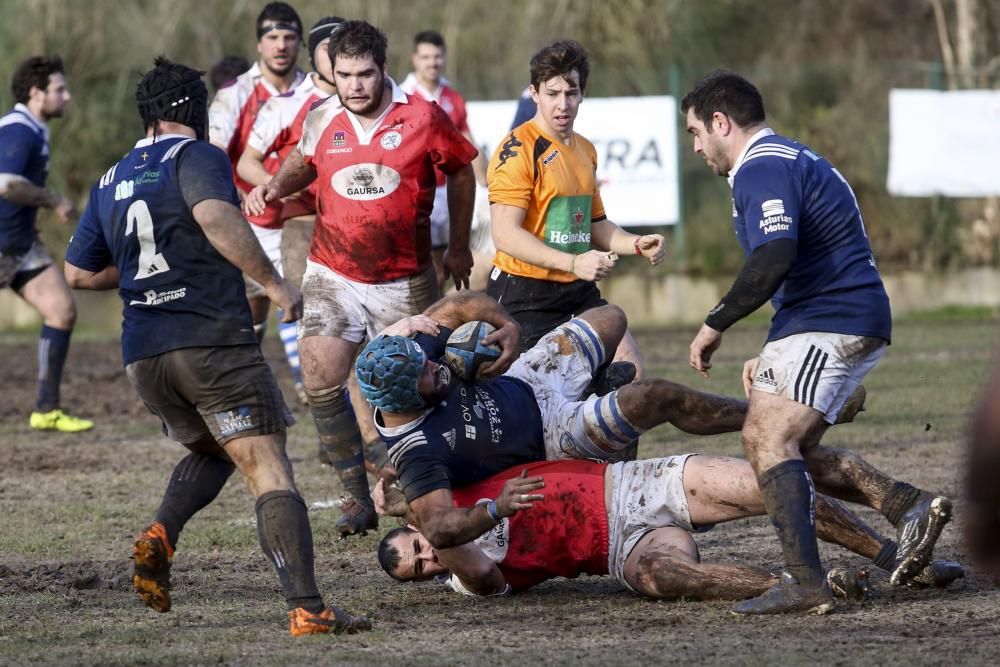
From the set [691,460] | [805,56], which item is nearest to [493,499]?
[691,460]

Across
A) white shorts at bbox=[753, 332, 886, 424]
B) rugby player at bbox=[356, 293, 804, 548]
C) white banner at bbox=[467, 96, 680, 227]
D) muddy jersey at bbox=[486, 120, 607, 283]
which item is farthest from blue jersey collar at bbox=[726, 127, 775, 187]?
white banner at bbox=[467, 96, 680, 227]

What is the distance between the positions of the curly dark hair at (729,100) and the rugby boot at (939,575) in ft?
5.80

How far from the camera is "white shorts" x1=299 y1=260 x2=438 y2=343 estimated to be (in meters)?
7.15

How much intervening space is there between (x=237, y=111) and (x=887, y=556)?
5.86 meters

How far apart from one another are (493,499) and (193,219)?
1.44 metres

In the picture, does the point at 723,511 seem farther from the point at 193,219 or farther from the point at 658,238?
the point at 193,219

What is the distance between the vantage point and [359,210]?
7.13 meters

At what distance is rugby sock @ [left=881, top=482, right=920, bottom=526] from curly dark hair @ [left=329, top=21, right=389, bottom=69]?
3.24 meters

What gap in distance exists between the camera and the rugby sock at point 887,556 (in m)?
5.39

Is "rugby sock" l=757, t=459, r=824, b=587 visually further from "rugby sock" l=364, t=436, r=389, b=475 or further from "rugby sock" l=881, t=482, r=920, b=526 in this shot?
"rugby sock" l=364, t=436, r=389, b=475

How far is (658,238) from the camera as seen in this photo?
20.8 feet

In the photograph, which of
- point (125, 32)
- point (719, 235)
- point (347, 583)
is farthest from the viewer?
point (125, 32)

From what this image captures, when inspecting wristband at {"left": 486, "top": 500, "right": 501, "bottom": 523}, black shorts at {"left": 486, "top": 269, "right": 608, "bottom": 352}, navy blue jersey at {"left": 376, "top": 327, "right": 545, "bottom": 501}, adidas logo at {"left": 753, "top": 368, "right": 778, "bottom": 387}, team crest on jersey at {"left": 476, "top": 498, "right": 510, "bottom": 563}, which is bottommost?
team crest on jersey at {"left": 476, "top": 498, "right": 510, "bottom": 563}

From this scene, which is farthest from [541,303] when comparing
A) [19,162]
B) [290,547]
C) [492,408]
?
[19,162]
